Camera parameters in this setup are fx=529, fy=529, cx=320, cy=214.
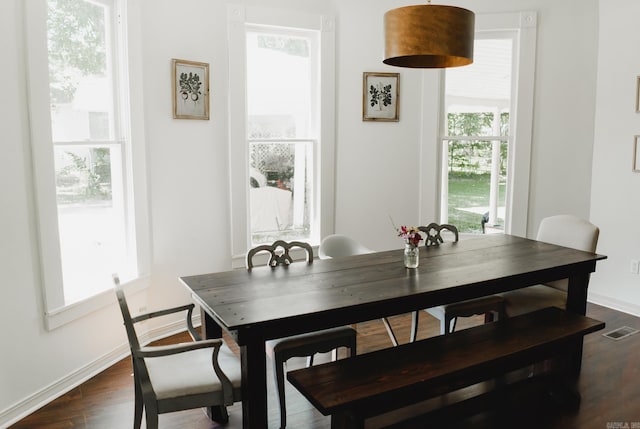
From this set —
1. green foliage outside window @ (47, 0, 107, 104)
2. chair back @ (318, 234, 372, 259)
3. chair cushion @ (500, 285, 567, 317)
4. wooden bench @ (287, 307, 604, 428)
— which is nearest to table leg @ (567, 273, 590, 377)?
chair cushion @ (500, 285, 567, 317)

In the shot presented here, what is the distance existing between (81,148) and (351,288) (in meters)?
1.99

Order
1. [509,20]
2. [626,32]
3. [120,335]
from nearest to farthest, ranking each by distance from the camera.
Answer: [120,335] → [626,32] → [509,20]

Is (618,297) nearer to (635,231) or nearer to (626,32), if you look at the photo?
(635,231)

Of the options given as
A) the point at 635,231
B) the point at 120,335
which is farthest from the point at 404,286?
the point at 635,231

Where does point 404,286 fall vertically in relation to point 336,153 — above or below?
below

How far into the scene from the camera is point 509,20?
485cm

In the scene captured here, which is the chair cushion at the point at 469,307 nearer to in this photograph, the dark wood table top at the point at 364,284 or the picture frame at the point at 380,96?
the dark wood table top at the point at 364,284

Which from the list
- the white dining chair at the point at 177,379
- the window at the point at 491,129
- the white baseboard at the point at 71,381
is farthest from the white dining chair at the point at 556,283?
the white baseboard at the point at 71,381

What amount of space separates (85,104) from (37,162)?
24.3 inches

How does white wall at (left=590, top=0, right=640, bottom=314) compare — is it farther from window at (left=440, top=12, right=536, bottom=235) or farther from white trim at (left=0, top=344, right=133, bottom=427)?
white trim at (left=0, top=344, right=133, bottom=427)

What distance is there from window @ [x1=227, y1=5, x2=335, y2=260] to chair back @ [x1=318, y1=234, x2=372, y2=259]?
2.82ft

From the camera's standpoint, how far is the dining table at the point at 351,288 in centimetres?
238

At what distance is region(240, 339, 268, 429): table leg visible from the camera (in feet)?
7.69

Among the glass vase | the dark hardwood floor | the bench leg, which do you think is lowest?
the dark hardwood floor
